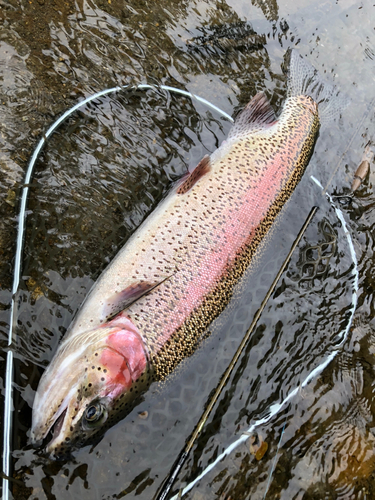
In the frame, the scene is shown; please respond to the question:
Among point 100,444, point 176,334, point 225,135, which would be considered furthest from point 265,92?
point 100,444

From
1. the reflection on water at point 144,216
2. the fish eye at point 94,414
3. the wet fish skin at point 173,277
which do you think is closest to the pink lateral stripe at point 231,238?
the wet fish skin at point 173,277

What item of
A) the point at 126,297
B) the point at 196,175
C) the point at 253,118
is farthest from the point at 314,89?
the point at 126,297

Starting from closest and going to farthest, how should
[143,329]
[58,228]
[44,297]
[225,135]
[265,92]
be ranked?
1. [143,329]
2. [44,297]
3. [58,228]
4. [225,135]
5. [265,92]

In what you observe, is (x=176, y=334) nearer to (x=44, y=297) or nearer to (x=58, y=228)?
(x=44, y=297)

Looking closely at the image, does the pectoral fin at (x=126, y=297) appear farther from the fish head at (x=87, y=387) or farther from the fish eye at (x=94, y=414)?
the fish eye at (x=94, y=414)

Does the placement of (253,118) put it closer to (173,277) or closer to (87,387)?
(173,277)

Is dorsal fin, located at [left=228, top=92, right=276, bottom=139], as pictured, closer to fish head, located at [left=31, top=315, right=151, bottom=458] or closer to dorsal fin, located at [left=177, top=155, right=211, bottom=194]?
dorsal fin, located at [left=177, top=155, right=211, bottom=194]
